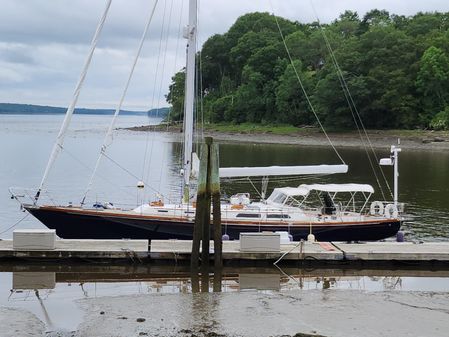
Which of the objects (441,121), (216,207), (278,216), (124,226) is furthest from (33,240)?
(441,121)

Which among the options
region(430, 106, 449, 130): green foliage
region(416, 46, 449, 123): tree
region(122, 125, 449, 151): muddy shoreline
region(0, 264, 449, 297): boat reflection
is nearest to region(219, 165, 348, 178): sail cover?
region(0, 264, 449, 297): boat reflection

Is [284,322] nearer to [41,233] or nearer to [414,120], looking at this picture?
[41,233]

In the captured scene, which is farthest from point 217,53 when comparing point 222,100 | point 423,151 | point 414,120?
point 423,151

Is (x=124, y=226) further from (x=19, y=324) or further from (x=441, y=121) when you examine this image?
(x=441, y=121)

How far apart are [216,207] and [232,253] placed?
6.09 feet

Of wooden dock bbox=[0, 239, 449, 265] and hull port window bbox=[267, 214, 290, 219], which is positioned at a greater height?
hull port window bbox=[267, 214, 290, 219]

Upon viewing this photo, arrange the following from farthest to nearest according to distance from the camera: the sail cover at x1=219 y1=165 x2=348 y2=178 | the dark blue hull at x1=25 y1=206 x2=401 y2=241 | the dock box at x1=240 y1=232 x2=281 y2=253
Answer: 1. the sail cover at x1=219 y1=165 x2=348 y2=178
2. the dark blue hull at x1=25 y1=206 x2=401 y2=241
3. the dock box at x1=240 y1=232 x2=281 y2=253

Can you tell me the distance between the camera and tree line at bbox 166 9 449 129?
109812mm

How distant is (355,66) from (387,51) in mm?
6145

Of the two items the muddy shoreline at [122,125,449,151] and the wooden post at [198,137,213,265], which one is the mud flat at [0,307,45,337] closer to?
the wooden post at [198,137,213,265]

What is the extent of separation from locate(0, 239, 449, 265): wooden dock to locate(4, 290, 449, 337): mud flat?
3247 millimetres

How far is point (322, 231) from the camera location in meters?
26.3

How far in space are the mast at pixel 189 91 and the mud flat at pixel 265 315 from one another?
923cm

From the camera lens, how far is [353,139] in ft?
357
